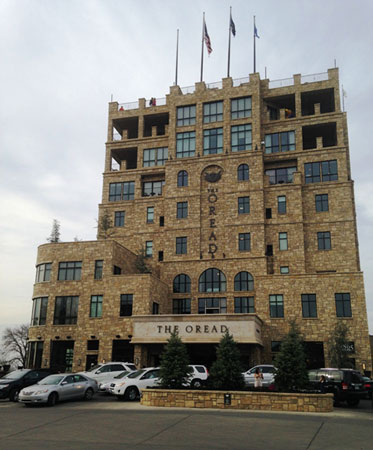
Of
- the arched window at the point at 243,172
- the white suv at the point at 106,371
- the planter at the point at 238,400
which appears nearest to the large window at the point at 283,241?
the arched window at the point at 243,172

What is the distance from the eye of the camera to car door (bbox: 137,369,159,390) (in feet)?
82.6

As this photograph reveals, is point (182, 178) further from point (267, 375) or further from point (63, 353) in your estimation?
point (267, 375)

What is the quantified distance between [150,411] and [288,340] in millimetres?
7516

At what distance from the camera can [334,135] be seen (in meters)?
55.0

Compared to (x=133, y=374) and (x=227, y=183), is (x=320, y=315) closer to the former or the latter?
(x=227, y=183)

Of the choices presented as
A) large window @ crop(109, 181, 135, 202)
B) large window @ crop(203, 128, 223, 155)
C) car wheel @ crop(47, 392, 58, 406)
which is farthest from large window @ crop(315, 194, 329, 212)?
car wheel @ crop(47, 392, 58, 406)

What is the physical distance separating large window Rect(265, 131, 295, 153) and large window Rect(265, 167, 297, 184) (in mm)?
2119

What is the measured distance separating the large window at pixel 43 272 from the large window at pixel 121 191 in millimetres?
13887

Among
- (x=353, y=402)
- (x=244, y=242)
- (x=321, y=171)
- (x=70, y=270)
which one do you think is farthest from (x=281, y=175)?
(x=353, y=402)

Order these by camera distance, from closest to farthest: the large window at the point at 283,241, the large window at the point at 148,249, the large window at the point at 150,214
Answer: the large window at the point at 283,241, the large window at the point at 148,249, the large window at the point at 150,214

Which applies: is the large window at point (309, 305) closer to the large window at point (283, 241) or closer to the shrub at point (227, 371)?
the large window at point (283, 241)

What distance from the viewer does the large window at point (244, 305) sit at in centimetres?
4550

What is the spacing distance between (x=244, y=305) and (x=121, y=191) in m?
20.1

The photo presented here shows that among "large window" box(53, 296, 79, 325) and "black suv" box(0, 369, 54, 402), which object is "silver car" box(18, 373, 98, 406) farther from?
"large window" box(53, 296, 79, 325)
